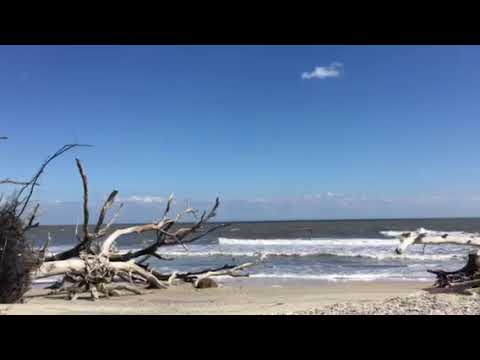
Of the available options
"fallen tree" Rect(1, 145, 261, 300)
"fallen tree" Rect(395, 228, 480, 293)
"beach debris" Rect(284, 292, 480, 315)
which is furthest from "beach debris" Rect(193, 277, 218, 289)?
"beach debris" Rect(284, 292, 480, 315)

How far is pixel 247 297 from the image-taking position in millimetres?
9531

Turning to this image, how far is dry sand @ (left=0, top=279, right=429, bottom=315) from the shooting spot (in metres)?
7.66

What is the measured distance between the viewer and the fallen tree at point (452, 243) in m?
6.38

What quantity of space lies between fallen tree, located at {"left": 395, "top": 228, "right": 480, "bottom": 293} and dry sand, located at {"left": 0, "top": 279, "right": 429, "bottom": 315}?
0.88 meters

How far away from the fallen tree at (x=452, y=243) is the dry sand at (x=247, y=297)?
88cm

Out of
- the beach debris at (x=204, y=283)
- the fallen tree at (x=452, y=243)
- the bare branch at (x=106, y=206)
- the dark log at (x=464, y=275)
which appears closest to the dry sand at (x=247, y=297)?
the beach debris at (x=204, y=283)

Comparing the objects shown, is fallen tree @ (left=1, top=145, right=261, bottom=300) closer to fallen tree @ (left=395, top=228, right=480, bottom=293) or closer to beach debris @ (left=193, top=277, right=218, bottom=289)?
beach debris @ (left=193, top=277, right=218, bottom=289)

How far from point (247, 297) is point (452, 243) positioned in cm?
416

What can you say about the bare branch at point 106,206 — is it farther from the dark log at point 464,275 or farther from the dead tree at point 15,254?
the dark log at point 464,275
